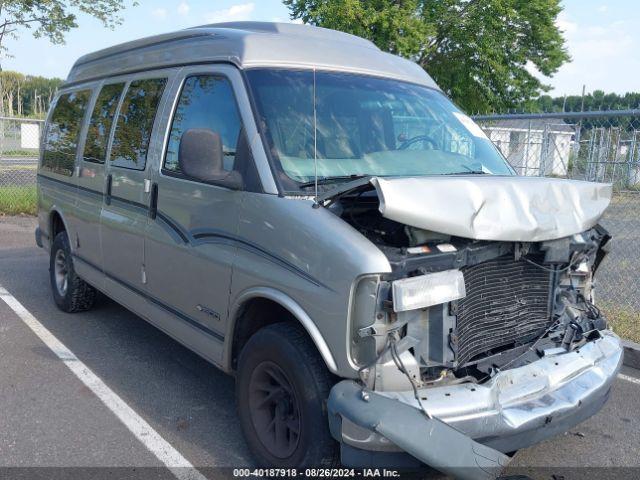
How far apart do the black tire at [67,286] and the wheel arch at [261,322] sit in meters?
3.06

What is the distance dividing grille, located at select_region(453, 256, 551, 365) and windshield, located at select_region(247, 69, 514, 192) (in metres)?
0.81

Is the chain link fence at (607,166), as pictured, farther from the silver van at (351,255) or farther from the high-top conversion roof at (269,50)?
the silver van at (351,255)

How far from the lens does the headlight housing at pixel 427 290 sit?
2.60 metres

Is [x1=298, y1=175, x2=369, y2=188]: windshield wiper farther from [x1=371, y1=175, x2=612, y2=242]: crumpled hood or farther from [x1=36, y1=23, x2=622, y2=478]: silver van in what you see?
[x1=371, y1=175, x2=612, y2=242]: crumpled hood

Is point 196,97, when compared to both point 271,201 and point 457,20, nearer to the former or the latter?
point 271,201

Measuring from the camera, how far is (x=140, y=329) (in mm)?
5809

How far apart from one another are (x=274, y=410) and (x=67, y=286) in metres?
3.63

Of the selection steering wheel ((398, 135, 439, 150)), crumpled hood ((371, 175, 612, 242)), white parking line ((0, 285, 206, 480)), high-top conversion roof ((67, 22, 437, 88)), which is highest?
high-top conversion roof ((67, 22, 437, 88))

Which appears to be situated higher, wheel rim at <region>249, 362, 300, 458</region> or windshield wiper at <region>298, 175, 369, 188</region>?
windshield wiper at <region>298, 175, 369, 188</region>

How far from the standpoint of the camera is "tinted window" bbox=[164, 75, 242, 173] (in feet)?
11.7

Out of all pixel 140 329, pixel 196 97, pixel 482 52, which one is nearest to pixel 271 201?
pixel 196 97

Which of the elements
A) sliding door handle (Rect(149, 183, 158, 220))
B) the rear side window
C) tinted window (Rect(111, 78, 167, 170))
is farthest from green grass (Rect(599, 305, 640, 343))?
the rear side window

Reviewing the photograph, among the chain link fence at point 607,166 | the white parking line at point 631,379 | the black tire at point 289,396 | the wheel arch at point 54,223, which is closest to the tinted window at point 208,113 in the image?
the black tire at point 289,396

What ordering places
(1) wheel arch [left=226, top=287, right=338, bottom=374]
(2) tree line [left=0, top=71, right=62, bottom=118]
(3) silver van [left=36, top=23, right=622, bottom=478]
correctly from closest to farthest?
1. (3) silver van [left=36, top=23, right=622, bottom=478]
2. (1) wheel arch [left=226, top=287, right=338, bottom=374]
3. (2) tree line [left=0, top=71, right=62, bottom=118]
